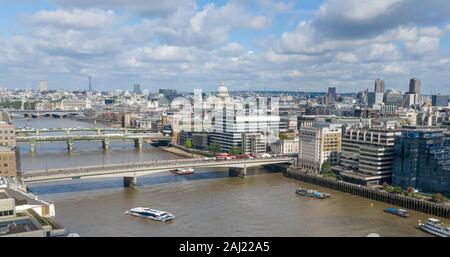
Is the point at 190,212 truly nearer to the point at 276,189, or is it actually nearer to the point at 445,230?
the point at 276,189

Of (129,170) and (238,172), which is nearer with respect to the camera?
(129,170)

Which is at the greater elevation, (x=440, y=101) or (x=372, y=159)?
(x=440, y=101)

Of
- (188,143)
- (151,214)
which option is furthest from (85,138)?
(151,214)

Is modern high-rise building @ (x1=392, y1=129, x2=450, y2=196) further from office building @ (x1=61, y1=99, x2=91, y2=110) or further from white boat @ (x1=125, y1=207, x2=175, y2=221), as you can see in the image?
office building @ (x1=61, y1=99, x2=91, y2=110)

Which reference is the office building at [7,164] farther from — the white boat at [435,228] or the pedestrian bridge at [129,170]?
the white boat at [435,228]

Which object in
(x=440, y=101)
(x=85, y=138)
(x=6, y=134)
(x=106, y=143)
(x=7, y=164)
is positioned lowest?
(x=106, y=143)

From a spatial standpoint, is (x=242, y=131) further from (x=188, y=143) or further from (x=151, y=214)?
(x=151, y=214)
